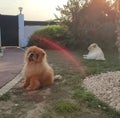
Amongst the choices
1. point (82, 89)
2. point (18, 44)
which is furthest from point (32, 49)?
point (18, 44)

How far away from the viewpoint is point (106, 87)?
306 inches

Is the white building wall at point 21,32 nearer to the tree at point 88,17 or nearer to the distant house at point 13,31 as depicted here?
the distant house at point 13,31

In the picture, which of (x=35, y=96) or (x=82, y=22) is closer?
(x=35, y=96)

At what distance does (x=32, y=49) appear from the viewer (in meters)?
7.79

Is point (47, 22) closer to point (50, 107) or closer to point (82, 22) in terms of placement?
point (82, 22)

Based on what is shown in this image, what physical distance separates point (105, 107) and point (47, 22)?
20420 mm

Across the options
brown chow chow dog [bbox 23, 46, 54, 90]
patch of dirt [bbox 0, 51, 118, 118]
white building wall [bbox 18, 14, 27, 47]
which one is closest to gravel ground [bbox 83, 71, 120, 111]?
patch of dirt [bbox 0, 51, 118, 118]

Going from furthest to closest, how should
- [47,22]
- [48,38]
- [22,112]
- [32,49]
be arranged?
[47,22], [48,38], [32,49], [22,112]

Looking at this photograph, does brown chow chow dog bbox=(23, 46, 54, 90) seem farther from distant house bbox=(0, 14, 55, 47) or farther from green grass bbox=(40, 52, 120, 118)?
distant house bbox=(0, 14, 55, 47)

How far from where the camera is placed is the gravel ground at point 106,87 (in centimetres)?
675

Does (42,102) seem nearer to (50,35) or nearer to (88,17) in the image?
(88,17)

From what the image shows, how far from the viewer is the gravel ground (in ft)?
22.1

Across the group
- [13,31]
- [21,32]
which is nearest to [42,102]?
[21,32]

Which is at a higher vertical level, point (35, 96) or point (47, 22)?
point (47, 22)
